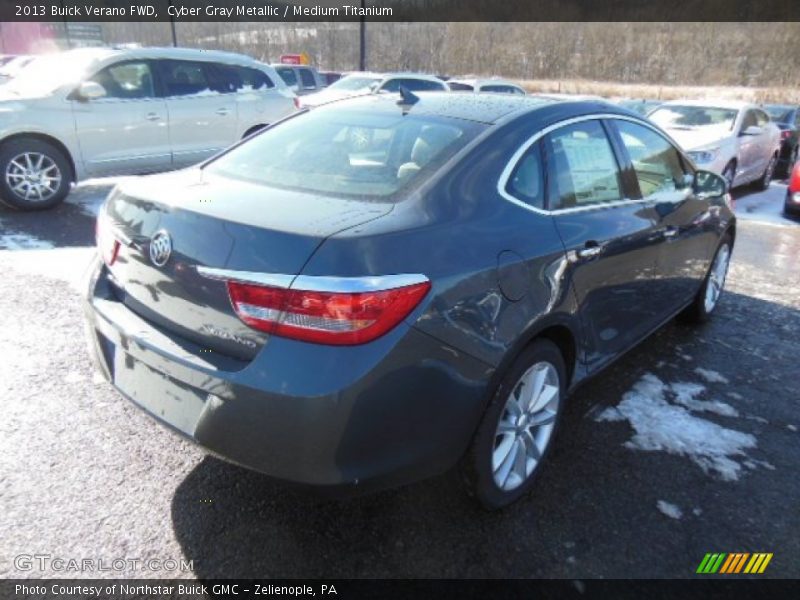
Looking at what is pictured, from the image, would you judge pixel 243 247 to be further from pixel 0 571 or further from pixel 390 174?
pixel 0 571

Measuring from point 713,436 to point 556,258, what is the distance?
1419mm

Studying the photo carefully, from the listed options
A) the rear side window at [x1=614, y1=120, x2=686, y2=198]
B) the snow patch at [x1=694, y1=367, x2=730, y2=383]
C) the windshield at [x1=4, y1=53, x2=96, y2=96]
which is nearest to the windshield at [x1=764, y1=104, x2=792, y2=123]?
the rear side window at [x1=614, y1=120, x2=686, y2=198]

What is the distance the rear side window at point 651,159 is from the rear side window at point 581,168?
0.88 feet

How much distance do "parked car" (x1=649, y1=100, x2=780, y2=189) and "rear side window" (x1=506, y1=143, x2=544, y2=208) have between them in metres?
→ 7.15

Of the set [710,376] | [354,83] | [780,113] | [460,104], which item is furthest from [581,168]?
[780,113]

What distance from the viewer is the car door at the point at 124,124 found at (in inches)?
290

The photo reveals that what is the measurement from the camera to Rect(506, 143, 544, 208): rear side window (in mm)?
2561

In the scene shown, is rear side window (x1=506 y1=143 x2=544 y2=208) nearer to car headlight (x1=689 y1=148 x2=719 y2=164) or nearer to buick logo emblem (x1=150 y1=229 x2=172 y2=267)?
buick logo emblem (x1=150 y1=229 x2=172 y2=267)

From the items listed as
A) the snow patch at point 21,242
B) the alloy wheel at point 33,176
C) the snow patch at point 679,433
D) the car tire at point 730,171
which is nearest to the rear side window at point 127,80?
the alloy wheel at point 33,176

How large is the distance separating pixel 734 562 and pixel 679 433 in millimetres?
894

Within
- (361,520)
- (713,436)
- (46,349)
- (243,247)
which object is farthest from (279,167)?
(713,436)

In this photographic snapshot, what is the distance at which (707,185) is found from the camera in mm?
4148

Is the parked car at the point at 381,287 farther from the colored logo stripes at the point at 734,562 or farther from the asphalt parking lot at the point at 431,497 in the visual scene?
the colored logo stripes at the point at 734,562

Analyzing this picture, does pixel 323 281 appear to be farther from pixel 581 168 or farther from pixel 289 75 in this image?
pixel 289 75
